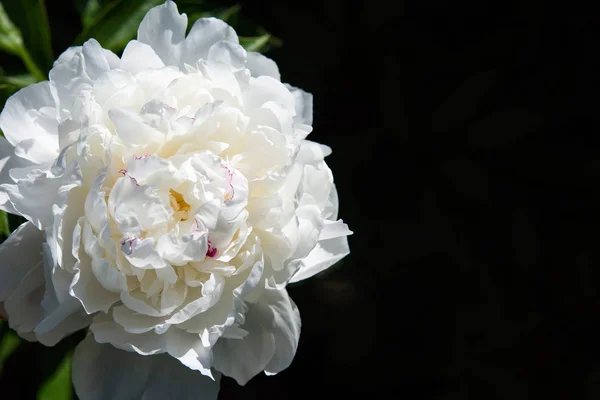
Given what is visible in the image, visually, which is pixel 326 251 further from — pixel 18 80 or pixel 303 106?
pixel 18 80

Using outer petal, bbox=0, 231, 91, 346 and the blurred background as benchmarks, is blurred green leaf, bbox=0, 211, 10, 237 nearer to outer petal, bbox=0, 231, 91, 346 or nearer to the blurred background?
outer petal, bbox=0, 231, 91, 346

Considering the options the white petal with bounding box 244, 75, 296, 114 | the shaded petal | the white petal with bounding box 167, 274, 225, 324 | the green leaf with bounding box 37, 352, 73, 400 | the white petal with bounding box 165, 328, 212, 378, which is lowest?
the green leaf with bounding box 37, 352, 73, 400

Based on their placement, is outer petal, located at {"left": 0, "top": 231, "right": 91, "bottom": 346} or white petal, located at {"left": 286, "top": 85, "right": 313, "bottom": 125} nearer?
outer petal, located at {"left": 0, "top": 231, "right": 91, "bottom": 346}

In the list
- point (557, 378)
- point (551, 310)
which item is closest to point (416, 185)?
point (551, 310)

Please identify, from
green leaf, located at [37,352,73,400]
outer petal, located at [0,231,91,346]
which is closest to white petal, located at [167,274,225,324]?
outer petal, located at [0,231,91,346]

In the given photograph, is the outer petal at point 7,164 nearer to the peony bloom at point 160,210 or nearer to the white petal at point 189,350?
the peony bloom at point 160,210
